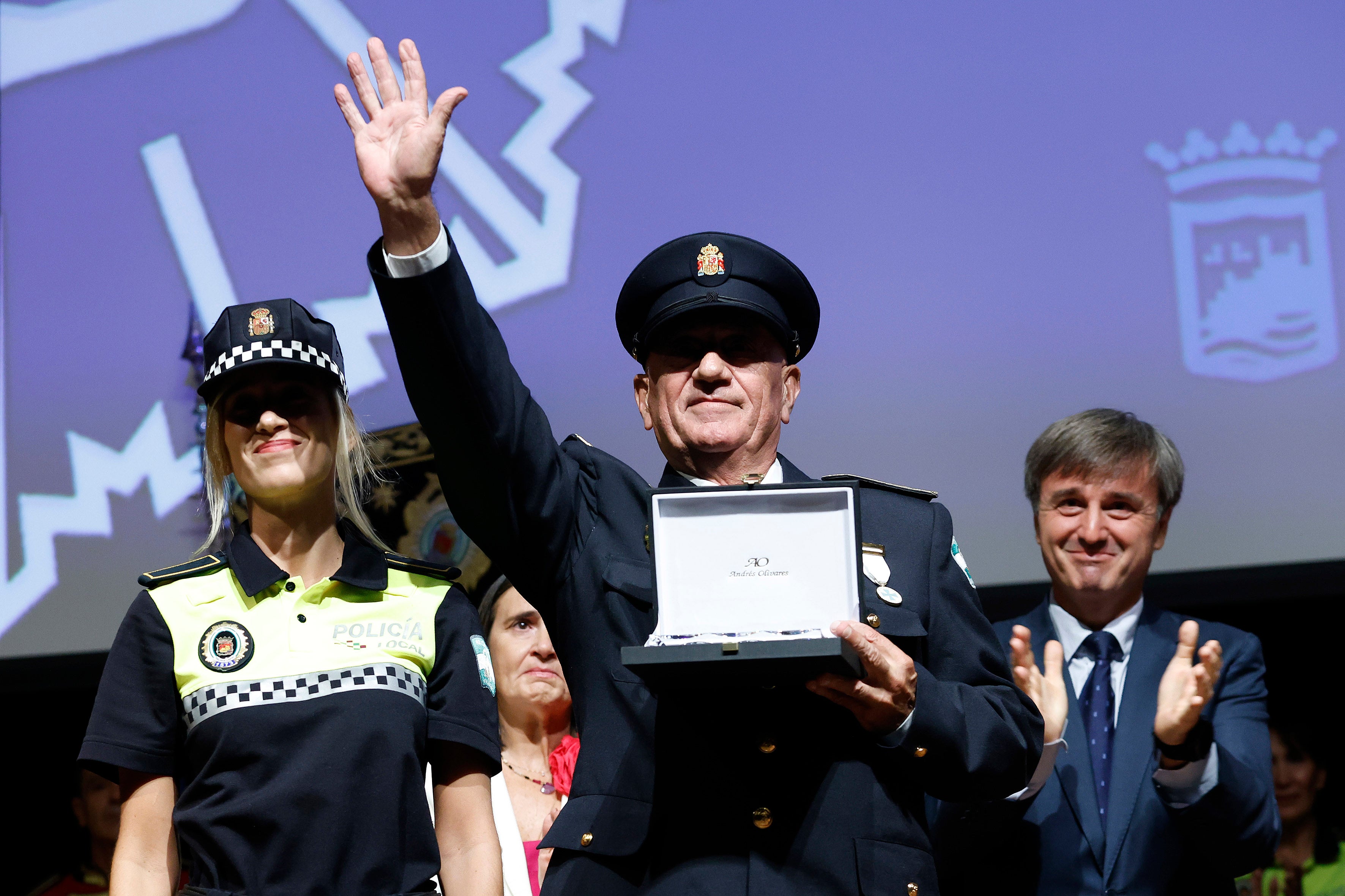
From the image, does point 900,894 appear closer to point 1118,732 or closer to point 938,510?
point 938,510

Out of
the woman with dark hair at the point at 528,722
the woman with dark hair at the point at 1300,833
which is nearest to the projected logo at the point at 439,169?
the woman with dark hair at the point at 528,722

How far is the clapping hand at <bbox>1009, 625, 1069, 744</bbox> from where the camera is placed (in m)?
2.39

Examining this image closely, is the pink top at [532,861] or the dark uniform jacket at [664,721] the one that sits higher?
the dark uniform jacket at [664,721]

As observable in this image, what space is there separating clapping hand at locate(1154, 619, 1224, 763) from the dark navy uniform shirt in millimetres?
1184

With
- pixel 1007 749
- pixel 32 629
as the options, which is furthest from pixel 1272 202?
pixel 32 629

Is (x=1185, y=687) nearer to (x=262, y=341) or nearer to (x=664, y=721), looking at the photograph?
(x=664, y=721)

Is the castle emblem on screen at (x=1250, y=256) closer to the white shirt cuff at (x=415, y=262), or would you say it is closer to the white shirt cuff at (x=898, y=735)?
the white shirt cuff at (x=898, y=735)

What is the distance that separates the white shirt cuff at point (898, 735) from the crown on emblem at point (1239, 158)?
8.74 ft

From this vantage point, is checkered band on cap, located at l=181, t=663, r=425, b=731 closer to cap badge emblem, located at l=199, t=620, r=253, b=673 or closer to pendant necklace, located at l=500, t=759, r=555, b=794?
cap badge emblem, located at l=199, t=620, r=253, b=673

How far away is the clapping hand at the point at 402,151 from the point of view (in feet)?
5.26

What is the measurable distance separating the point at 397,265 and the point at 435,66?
2.37 meters

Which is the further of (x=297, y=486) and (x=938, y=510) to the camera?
(x=297, y=486)

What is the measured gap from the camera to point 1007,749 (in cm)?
179

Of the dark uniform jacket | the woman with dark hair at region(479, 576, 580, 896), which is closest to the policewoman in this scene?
the dark uniform jacket
